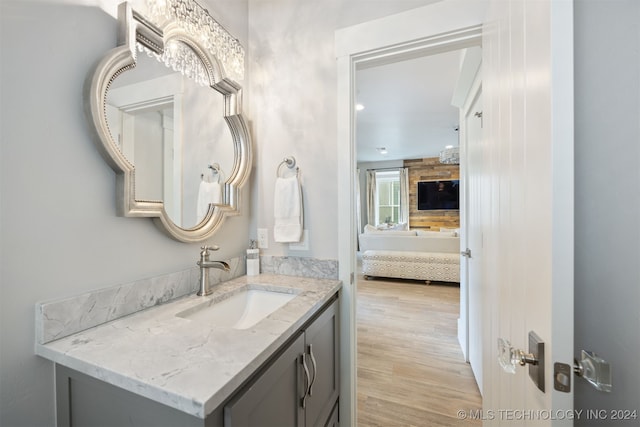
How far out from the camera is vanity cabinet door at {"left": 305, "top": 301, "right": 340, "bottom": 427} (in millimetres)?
966

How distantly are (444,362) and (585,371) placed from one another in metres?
1.88

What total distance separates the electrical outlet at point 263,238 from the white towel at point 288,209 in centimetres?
12

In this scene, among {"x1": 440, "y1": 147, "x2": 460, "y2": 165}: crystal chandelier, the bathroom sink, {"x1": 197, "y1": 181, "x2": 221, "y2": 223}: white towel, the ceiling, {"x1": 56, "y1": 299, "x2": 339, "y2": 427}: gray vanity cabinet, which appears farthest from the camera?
{"x1": 440, "y1": 147, "x2": 460, "y2": 165}: crystal chandelier

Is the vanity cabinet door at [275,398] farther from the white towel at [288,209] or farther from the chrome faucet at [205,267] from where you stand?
the white towel at [288,209]

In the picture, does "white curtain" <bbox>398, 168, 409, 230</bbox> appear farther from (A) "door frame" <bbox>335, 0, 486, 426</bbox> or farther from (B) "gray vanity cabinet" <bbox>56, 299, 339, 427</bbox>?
(B) "gray vanity cabinet" <bbox>56, 299, 339, 427</bbox>

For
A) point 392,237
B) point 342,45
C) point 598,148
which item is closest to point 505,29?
point 598,148

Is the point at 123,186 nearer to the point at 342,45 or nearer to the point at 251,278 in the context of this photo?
the point at 251,278

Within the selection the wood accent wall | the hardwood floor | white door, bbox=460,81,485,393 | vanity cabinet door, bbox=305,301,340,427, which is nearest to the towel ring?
vanity cabinet door, bbox=305,301,340,427

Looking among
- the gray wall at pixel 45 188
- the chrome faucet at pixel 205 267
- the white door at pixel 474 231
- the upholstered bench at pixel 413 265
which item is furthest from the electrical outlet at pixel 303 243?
the upholstered bench at pixel 413 265

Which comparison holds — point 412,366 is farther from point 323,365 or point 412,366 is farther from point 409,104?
point 409,104

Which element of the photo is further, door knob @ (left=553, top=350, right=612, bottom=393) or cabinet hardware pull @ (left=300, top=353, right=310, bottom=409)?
cabinet hardware pull @ (left=300, top=353, right=310, bottom=409)

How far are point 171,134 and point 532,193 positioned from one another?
1.29 m

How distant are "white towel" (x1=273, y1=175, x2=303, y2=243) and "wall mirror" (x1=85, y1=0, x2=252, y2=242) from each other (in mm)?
217

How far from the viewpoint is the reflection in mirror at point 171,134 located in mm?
936
